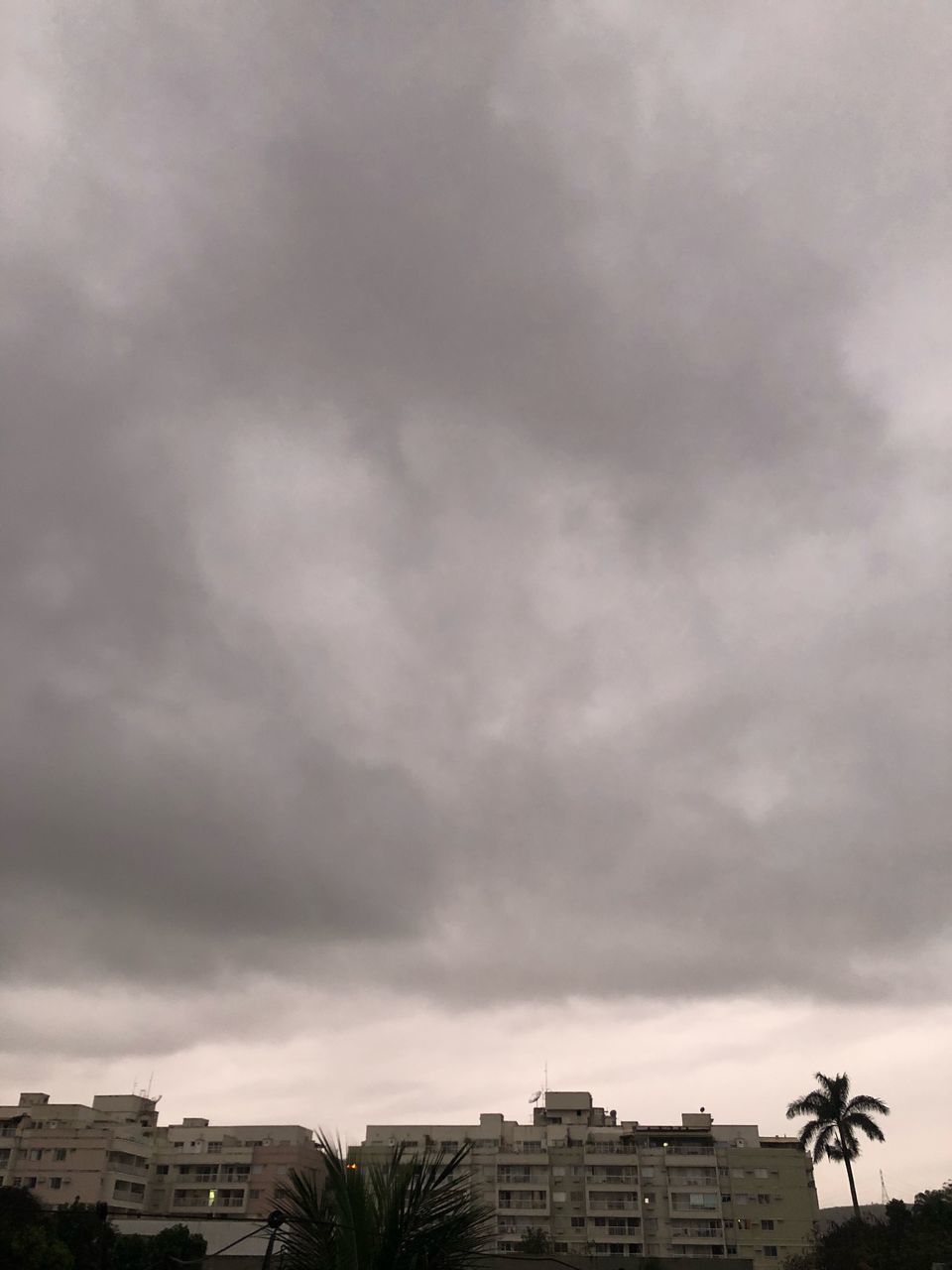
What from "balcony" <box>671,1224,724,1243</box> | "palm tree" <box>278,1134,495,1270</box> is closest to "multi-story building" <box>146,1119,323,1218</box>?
"balcony" <box>671,1224,724,1243</box>

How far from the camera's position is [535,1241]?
108m

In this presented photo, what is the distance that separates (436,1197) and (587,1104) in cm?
13902

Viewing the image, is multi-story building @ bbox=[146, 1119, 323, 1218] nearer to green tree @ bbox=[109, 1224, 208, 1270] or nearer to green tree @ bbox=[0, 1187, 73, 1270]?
green tree @ bbox=[109, 1224, 208, 1270]

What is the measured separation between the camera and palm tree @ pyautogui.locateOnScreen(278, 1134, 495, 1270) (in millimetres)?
10781

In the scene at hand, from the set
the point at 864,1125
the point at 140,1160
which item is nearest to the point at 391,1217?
the point at 864,1125

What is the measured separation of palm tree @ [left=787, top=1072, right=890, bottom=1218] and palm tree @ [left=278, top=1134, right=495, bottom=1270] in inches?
3872

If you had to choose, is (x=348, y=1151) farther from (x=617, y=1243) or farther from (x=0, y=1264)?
(x=617, y=1243)

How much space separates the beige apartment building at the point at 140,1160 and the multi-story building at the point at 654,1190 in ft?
45.5

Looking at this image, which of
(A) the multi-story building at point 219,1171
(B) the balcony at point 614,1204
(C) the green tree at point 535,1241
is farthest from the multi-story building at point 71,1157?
(B) the balcony at point 614,1204

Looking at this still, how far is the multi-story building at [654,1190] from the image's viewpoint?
113500mm

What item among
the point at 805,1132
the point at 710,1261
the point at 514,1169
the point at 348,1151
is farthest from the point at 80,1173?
the point at 348,1151

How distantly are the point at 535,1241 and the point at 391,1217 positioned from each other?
4406 inches

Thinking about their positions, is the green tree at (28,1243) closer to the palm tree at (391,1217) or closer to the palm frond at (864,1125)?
the palm tree at (391,1217)

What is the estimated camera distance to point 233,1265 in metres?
44.1
